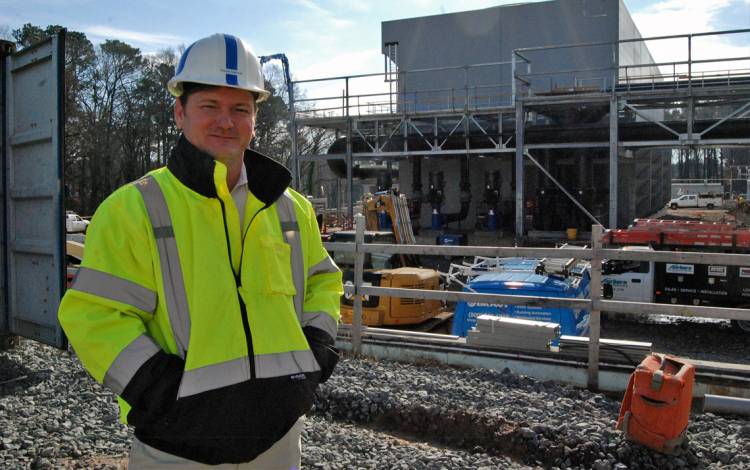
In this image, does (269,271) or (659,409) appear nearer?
(269,271)

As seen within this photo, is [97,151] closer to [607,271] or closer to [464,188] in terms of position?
[464,188]

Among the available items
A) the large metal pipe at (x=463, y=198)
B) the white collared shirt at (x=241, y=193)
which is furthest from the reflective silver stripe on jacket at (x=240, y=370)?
the large metal pipe at (x=463, y=198)

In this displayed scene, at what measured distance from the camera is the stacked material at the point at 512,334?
6.65m

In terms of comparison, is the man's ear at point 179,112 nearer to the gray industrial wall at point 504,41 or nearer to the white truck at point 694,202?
the gray industrial wall at point 504,41

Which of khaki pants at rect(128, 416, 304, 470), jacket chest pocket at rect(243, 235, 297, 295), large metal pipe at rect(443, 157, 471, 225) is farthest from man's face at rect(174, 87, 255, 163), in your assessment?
large metal pipe at rect(443, 157, 471, 225)

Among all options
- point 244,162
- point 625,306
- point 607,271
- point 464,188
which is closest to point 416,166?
point 464,188

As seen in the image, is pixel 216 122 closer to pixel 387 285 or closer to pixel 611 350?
pixel 611 350

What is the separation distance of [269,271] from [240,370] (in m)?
0.31

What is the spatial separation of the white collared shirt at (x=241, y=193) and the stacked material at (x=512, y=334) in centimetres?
500

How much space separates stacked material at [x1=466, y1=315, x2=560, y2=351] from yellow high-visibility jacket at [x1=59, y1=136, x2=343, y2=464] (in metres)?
4.91

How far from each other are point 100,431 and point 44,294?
2.48 meters

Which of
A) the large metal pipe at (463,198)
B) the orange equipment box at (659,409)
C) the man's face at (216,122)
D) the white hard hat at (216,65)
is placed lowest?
the orange equipment box at (659,409)

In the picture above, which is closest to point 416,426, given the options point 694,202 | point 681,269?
point 681,269

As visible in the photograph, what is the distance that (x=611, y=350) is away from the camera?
627 cm
